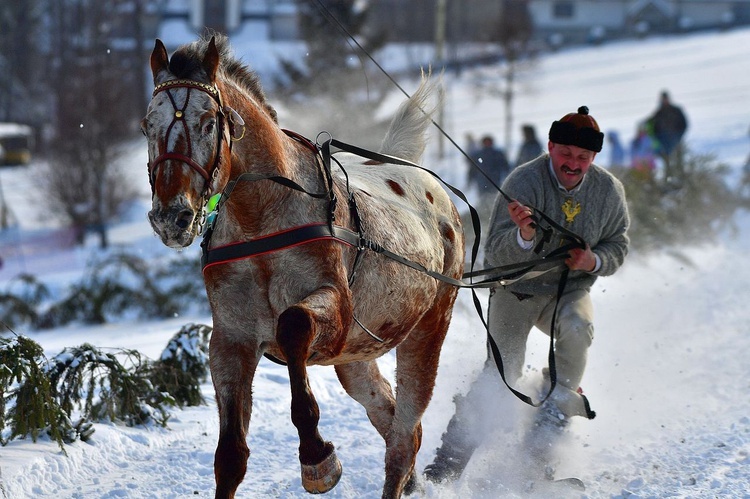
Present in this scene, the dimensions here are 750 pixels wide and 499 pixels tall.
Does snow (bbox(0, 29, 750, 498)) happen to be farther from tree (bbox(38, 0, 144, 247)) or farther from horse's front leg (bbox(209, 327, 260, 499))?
tree (bbox(38, 0, 144, 247))

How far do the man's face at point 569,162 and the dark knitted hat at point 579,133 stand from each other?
0.04 metres

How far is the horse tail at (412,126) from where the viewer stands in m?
5.42

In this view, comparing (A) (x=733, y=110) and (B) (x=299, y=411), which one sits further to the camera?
(A) (x=733, y=110)

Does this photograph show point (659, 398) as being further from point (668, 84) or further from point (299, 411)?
point (668, 84)

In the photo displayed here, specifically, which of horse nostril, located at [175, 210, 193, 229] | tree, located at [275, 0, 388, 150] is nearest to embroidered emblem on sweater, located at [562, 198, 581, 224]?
horse nostril, located at [175, 210, 193, 229]

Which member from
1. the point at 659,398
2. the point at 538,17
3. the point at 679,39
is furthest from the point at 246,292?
the point at 538,17

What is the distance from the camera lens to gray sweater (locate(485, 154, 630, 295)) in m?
5.39

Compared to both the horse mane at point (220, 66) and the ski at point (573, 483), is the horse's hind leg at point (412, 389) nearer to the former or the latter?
the ski at point (573, 483)

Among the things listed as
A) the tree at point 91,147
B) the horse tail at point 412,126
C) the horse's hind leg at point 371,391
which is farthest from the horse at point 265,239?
the tree at point 91,147

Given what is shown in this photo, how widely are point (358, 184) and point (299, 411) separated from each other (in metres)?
1.29

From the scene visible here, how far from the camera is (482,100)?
4269cm

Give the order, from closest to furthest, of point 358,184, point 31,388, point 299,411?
point 299,411 < point 358,184 < point 31,388

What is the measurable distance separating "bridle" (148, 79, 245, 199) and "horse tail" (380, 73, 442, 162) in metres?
2.02

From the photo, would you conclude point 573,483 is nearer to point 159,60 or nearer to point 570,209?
point 570,209
